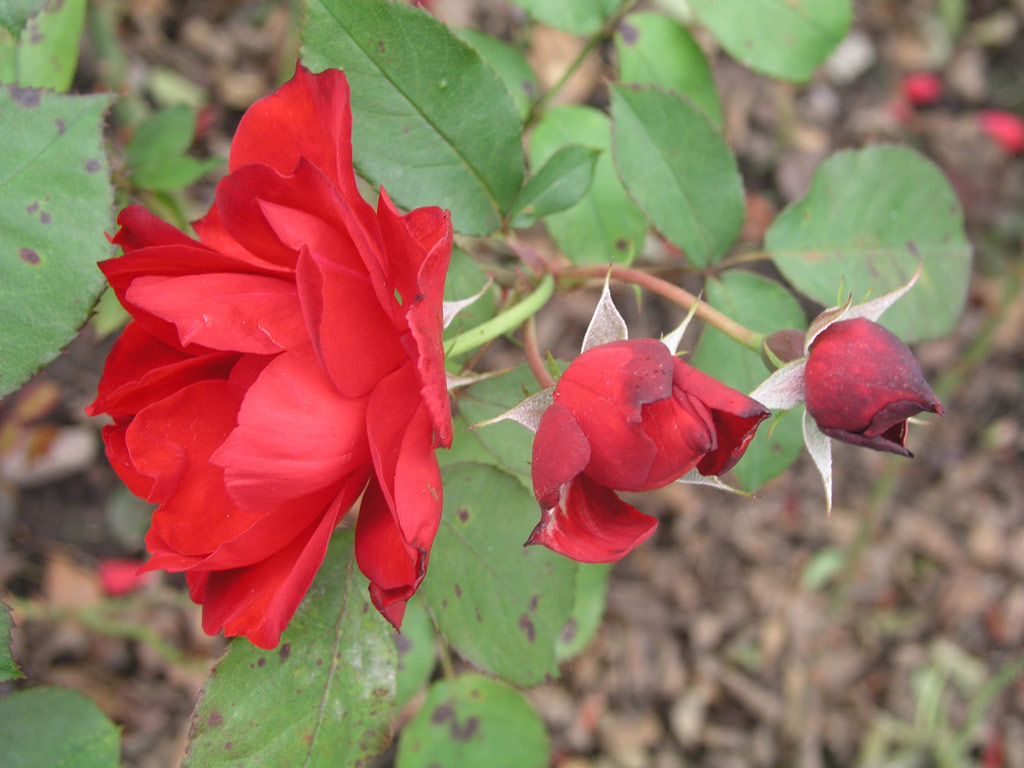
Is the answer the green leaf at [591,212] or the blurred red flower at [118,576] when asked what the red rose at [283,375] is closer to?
the green leaf at [591,212]

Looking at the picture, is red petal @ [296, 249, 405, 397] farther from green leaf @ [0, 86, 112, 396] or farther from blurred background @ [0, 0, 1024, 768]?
blurred background @ [0, 0, 1024, 768]

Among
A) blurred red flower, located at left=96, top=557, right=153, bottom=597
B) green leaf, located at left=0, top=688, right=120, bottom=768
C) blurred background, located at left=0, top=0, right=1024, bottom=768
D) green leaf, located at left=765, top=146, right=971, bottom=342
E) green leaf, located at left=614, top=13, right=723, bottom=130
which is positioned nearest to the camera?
Result: green leaf, located at left=0, top=688, right=120, bottom=768

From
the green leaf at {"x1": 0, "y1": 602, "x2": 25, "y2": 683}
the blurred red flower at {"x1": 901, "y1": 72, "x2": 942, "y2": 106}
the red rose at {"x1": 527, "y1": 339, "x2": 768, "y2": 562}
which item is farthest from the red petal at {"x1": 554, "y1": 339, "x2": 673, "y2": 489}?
the blurred red flower at {"x1": 901, "y1": 72, "x2": 942, "y2": 106}

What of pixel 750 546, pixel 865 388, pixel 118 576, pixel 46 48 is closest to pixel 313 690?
pixel 865 388

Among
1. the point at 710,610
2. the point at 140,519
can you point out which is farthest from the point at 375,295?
the point at 710,610

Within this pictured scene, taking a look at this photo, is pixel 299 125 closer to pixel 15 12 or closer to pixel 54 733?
pixel 15 12

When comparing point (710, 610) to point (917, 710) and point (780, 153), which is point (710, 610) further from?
point (780, 153)
